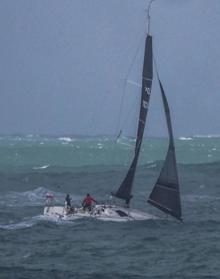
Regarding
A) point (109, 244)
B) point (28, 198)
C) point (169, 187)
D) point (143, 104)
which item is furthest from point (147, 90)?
point (28, 198)

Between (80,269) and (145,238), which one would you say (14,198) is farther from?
(80,269)

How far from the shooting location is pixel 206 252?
3019cm

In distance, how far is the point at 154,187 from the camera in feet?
123

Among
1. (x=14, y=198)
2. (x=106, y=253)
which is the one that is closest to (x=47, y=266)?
(x=106, y=253)

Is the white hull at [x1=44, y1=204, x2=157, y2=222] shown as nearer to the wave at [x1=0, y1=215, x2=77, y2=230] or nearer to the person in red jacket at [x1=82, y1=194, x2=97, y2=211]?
the person in red jacket at [x1=82, y1=194, x2=97, y2=211]

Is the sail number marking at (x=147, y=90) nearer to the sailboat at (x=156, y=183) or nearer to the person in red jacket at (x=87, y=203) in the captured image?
A: the sailboat at (x=156, y=183)

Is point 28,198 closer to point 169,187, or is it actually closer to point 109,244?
point 169,187

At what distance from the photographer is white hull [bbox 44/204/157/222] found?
3741cm

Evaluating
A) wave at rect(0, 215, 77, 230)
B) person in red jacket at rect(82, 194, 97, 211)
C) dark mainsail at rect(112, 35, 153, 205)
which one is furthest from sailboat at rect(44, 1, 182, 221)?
wave at rect(0, 215, 77, 230)

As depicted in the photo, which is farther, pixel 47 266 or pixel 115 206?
pixel 115 206

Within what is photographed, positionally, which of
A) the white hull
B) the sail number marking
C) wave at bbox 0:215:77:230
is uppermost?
the sail number marking

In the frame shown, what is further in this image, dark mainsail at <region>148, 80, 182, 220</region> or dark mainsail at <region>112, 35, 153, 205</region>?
dark mainsail at <region>112, 35, 153, 205</region>

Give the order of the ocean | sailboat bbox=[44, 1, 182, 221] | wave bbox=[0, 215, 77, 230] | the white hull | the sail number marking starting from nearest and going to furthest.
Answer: the ocean, wave bbox=[0, 215, 77, 230], sailboat bbox=[44, 1, 182, 221], the white hull, the sail number marking

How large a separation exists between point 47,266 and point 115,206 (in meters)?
11.2
